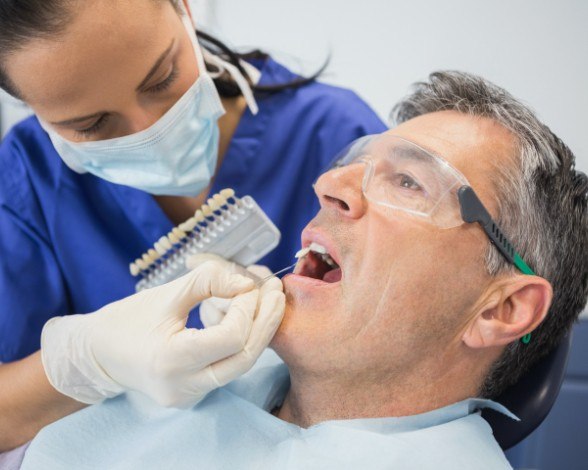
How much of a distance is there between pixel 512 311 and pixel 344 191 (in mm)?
402

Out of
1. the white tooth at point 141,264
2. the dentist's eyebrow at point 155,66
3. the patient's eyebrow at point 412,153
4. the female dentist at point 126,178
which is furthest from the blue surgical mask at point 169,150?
the patient's eyebrow at point 412,153

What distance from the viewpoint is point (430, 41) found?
2416mm

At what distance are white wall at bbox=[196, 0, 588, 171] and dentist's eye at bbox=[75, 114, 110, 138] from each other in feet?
3.09

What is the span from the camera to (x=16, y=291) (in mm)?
1499

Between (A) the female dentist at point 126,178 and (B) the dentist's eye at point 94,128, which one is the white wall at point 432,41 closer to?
(A) the female dentist at point 126,178

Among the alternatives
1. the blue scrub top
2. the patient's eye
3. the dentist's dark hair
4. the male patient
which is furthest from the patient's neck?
the dentist's dark hair

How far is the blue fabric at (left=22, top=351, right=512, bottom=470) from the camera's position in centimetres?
114

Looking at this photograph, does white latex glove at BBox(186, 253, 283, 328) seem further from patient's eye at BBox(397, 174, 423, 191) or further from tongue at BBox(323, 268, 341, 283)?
patient's eye at BBox(397, 174, 423, 191)

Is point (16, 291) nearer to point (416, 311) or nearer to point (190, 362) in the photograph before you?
point (190, 362)

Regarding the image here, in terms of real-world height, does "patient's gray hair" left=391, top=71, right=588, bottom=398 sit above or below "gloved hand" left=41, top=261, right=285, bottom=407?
above

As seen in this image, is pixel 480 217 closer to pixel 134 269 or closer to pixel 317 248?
pixel 317 248

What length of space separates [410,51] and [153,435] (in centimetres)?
178

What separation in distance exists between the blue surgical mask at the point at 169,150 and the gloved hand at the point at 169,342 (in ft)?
0.98

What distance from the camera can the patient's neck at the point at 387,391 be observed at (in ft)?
4.02
